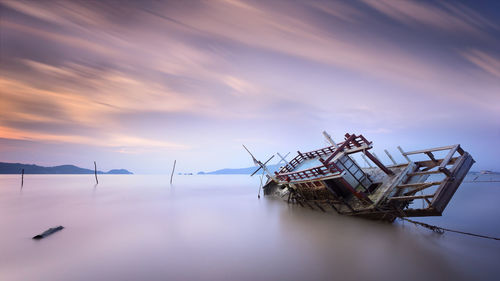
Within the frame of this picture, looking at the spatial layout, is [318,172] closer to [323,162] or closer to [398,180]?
[323,162]

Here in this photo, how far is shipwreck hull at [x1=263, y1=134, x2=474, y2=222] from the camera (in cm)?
1177

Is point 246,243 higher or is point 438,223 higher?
point 438,223

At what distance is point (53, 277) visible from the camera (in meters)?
8.23

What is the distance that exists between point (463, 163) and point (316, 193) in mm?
9536

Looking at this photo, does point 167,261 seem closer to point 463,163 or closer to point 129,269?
point 129,269

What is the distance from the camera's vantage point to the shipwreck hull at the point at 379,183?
11.8 metres

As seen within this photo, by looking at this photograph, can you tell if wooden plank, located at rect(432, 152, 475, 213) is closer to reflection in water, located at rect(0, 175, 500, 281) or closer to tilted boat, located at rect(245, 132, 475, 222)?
tilted boat, located at rect(245, 132, 475, 222)

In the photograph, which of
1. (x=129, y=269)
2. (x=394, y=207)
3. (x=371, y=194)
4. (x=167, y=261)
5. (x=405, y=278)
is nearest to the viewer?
(x=405, y=278)

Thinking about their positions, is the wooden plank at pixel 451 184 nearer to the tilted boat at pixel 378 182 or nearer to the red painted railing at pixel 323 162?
the tilted boat at pixel 378 182

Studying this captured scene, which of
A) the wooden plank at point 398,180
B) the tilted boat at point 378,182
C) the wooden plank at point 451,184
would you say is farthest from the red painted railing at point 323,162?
the wooden plank at point 451,184

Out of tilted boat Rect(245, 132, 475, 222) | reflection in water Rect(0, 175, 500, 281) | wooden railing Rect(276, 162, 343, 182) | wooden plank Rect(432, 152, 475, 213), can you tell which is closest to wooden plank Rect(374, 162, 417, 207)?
tilted boat Rect(245, 132, 475, 222)

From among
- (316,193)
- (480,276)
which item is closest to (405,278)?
(480,276)

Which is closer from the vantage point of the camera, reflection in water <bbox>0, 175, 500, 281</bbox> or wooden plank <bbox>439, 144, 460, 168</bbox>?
reflection in water <bbox>0, 175, 500, 281</bbox>

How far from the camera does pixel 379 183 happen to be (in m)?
15.8
